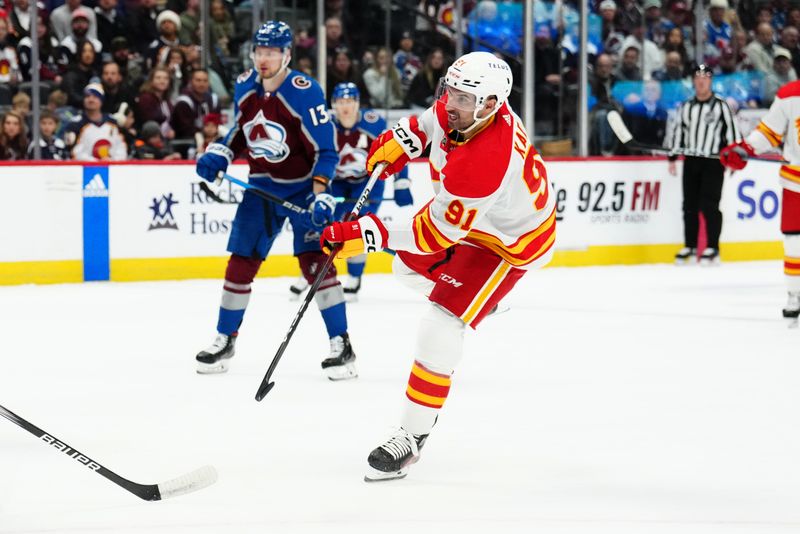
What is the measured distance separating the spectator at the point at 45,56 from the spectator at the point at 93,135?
1.23 ft

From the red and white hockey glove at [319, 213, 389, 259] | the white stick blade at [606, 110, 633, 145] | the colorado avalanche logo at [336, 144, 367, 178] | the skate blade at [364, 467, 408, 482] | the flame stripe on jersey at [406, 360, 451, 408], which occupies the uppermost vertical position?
the white stick blade at [606, 110, 633, 145]

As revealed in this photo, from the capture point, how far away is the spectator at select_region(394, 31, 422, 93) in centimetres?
965

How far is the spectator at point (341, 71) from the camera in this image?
903 cm

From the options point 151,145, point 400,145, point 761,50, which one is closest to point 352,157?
point 151,145

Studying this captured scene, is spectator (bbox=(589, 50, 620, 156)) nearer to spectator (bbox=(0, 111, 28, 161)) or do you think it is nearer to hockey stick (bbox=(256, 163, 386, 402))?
spectator (bbox=(0, 111, 28, 161))

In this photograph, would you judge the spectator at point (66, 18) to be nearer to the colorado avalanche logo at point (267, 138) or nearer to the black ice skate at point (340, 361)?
the colorado avalanche logo at point (267, 138)

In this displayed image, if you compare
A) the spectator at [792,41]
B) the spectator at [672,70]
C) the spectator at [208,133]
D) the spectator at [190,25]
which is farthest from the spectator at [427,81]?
the spectator at [792,41]

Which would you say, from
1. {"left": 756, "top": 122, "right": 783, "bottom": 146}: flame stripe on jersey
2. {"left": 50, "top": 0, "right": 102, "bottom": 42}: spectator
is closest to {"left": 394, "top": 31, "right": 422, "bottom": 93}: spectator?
{"left": 50, "top": 0, "right": 102, "bottom": 42}: spectator

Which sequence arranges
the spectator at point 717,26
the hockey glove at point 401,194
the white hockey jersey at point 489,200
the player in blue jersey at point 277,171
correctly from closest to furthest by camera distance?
the white hockey jersey at point 489,200 < the player in blue jersey at point 277,171 < the hockey glove at point 401,194 < the spectator at point 717,26

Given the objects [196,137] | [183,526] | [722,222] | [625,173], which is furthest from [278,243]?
[183,526]

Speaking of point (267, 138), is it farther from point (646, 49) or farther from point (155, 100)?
point (646, 49)

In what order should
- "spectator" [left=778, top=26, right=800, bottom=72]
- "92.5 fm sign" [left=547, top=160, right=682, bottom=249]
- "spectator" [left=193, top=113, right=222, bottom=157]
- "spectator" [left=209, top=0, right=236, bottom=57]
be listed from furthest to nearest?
"spectator" [left=778, top=26, right=800, bottom=72] < "spectator" [left=209, top=0, right=236, bottom=57] < "92.5 fm sign" [left=547, top=160, right=682, bottom=249] < "spectator" [left=193, top=113, right=222, bottom=157]

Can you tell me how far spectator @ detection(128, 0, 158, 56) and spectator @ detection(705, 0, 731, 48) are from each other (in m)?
5.01

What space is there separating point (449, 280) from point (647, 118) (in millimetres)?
7245
